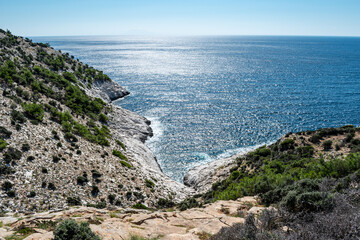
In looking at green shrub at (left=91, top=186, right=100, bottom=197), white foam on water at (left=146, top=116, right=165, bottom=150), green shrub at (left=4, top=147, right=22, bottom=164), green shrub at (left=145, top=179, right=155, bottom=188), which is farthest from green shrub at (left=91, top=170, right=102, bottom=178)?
white foam on water at (left=146, top=116, right=165, bottom=150)

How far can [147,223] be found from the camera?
14.1 metres

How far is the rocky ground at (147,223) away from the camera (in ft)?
39.3

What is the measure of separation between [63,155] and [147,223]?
22.4 metres

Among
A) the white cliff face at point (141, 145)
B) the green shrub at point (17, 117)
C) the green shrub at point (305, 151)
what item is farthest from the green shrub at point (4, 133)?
the green shrub at point (305, 151)

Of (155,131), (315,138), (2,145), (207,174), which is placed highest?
(2,145)

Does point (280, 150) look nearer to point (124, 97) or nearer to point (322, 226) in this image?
point (322, 226)

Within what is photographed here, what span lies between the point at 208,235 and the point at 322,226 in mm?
5394

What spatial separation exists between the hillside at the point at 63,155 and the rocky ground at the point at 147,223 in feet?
30.3

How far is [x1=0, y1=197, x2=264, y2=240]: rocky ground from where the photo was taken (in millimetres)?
11977

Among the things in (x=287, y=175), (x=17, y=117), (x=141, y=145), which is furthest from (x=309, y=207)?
(x=141, y=145)

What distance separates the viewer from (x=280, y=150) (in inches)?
1516

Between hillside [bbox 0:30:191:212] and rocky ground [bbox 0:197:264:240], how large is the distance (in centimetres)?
924

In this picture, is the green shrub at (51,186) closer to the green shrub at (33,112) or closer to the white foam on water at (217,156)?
the green shrub at (33,112)

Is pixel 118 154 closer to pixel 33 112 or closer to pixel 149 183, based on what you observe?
pixel 149 183
